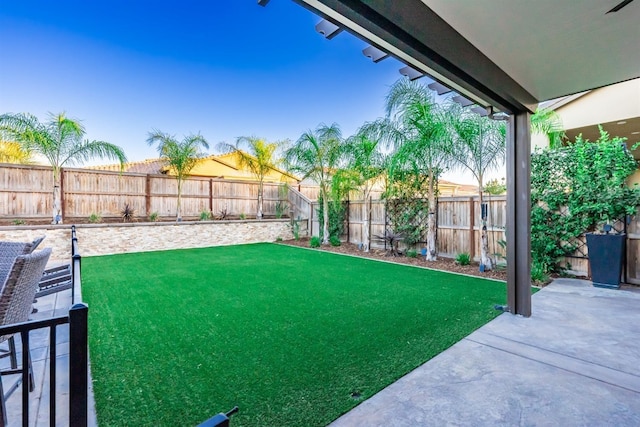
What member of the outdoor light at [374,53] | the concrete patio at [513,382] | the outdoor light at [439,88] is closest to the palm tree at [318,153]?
the outdoor light at [439,88]

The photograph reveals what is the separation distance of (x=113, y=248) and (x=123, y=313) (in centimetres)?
585

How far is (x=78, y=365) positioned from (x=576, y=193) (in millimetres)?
6988

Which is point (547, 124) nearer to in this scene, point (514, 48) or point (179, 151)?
point (514, 48)

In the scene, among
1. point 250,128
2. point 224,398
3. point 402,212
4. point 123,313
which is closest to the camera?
point 224,398

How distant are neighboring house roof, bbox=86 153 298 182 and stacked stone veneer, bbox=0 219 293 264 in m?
2.06

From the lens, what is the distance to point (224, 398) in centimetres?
200

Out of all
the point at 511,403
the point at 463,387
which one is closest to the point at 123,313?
the point at 463,387

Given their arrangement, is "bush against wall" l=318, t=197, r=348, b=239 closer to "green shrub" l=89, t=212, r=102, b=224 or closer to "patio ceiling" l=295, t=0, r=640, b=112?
"green shrub" l=89, t=212, r=102, b=224

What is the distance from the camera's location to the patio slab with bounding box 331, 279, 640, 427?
1884 millimetres

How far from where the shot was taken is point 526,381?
2271 mm

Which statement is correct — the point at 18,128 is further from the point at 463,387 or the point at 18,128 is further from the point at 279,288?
the point at 463,387

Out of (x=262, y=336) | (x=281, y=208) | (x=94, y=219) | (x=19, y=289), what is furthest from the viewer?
(x=281, y=208)

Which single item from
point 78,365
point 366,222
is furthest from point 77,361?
point 366,222

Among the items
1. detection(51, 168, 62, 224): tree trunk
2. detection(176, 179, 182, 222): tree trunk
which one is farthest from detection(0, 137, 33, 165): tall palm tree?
detection(176, 179, 182, 222): tree trunk
